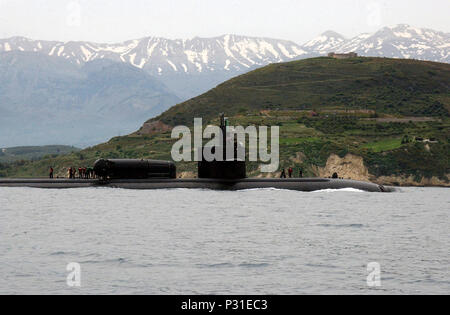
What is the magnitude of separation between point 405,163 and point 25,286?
115m

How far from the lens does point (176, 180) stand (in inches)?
2233

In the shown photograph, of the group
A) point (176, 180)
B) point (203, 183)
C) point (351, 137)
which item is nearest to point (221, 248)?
point (203, 183)

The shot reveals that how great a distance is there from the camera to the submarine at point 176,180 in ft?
183

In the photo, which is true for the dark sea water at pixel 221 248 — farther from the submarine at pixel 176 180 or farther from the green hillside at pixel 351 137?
the green hillside at pixel 351 137

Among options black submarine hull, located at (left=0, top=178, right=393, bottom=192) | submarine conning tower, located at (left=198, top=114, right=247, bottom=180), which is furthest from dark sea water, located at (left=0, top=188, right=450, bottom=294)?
submarine conning tower, located at (left=198, top=114, right=247, bottom=180)

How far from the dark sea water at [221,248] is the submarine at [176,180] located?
1781mm

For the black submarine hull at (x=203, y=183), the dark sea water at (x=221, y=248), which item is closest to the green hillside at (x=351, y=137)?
the black submarine hull at (x=203, y=183)

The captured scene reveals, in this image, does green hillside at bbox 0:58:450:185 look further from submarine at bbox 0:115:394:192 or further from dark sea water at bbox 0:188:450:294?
dark sea water at bbox 0:188:450:294

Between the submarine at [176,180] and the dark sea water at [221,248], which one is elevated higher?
the submarine at [176,180]

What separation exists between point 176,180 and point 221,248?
22649mm

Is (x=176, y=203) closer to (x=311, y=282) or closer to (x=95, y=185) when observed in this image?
(x=95, y=185)

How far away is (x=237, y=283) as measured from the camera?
85.5ft

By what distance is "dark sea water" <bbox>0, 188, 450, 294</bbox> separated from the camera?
25891mm

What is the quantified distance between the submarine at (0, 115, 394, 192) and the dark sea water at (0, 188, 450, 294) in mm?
1781
